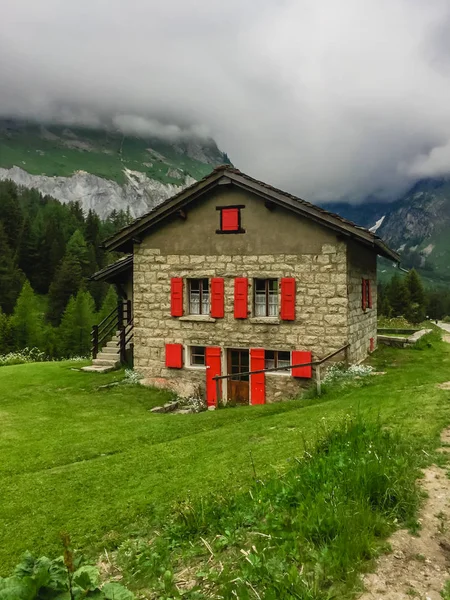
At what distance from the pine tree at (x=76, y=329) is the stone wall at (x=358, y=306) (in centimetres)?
4975

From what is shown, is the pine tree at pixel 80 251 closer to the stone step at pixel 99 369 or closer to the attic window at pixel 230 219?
the stone step at pixel 99 369

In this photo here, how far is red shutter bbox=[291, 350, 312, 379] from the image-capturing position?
48.5ft

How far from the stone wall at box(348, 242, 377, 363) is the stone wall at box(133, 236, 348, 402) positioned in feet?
2.44

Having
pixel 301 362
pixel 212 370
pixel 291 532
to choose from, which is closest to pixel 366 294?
pixel 301 362

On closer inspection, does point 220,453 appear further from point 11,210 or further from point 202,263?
point 11,210

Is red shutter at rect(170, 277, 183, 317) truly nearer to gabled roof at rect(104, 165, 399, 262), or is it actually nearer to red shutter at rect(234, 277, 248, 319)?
red shutter at rect(234, 277, 248, 319)

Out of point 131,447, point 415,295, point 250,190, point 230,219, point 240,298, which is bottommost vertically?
point 131,447

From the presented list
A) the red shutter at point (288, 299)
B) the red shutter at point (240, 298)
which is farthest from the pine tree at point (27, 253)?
the red shutter at point (288, 299)

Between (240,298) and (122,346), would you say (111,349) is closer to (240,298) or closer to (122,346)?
(122,346)

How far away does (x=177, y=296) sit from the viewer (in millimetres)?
16656

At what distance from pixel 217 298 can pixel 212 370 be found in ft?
8.50

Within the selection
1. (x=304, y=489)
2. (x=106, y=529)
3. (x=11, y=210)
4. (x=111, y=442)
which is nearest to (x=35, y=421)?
(x=111, y=442)

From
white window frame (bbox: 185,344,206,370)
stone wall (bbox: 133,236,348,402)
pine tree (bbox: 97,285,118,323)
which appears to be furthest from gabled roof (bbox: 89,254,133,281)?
pine tree (bbox: 97,285,118,323)

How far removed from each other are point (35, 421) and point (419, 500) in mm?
10806
